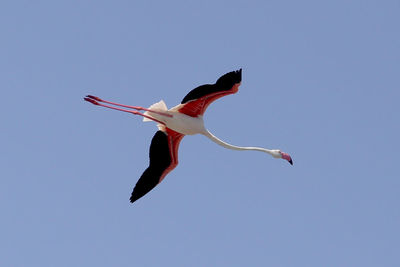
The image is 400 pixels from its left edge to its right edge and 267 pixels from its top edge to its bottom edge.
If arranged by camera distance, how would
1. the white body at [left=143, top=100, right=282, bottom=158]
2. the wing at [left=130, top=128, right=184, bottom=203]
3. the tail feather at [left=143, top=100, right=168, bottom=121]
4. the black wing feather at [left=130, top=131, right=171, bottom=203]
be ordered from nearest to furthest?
1. the white body at [left=143, top=100, right=282, bottom=158]
2. the tail feather at [left=143, top=100, right=168, bottom=121]
3. the black wing feather at [left=130, top=131, right=171, bottom=203]
4. the wing at [left=130, top=128, right=184, bottom=203]

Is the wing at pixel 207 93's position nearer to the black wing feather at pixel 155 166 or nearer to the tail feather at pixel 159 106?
the tail feather at pixel 159 106

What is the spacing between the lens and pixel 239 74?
34.7 meters

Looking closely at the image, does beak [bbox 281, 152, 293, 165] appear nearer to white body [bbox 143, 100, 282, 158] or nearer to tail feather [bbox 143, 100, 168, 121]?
white body [bbox 143, 100, 282, 158]

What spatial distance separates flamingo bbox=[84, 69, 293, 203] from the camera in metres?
35.4

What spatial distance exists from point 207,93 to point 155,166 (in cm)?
367

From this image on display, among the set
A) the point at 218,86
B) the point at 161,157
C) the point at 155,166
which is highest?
the point at 218,86

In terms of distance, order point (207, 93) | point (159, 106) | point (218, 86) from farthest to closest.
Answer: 1. point (159, 106)
2. point (207, 93)
3. point (218, 86)

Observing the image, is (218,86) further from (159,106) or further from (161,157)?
(161,157)

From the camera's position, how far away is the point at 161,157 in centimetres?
3794

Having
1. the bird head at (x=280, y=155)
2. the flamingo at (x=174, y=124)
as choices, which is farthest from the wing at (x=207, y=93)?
the bird head at (x=280, y=155)

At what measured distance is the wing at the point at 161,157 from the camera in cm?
3744

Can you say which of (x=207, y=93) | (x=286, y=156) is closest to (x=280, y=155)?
(x=286, y=156)

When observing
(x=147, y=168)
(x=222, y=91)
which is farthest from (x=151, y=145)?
(x=222, y=91)

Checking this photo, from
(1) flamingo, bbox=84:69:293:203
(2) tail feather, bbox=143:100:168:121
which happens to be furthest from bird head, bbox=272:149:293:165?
(2) tail feather, bbox=143:100:168:121
